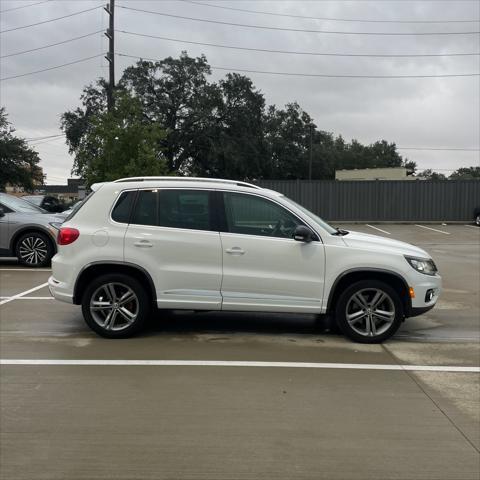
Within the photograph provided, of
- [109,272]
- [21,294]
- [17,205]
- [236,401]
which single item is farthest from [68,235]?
[17,205]

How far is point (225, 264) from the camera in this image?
6148 mm

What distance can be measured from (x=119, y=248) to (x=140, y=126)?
46.5 ft

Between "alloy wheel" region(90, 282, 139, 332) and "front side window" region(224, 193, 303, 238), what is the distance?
1414 mm

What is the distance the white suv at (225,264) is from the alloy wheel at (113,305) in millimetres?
12

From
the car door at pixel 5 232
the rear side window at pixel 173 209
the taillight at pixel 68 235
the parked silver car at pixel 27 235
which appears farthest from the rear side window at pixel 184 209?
the car door at pixel 5 232

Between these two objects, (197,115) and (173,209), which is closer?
(173,209)

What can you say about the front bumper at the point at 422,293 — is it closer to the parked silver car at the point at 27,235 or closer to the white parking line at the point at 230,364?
the white parking line at the point at 230,364

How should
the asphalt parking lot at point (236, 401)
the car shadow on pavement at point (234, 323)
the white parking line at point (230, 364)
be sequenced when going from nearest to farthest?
the asphalt parking lot at point (236, 401) < the white parking line at point (230, 364) < the car shadow on pavement at point (234, 323)

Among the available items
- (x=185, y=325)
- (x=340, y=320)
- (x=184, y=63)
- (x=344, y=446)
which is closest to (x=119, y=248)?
(x=185, y=325)

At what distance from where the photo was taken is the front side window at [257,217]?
20.4ft

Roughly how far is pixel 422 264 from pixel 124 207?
3518 millimetres

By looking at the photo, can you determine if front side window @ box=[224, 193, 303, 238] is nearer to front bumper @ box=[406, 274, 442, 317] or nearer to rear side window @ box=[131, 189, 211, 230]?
rear side window @ box=[131, 189, 211, 230]

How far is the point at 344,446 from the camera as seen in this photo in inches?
144

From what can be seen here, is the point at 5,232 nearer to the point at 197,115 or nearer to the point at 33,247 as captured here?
the point at 33,247
